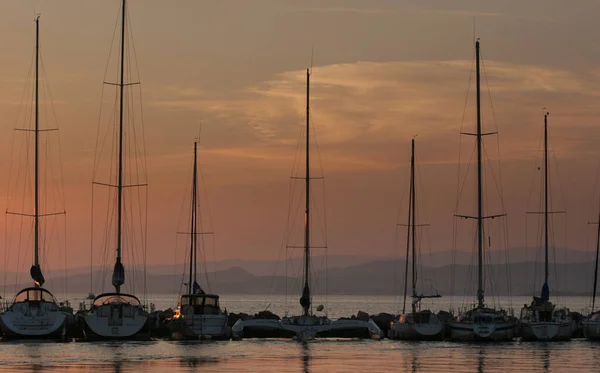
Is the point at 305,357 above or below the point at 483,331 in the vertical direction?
below

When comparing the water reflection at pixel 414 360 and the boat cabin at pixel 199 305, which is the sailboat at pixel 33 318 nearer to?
the boat cabin at pixel 199 305

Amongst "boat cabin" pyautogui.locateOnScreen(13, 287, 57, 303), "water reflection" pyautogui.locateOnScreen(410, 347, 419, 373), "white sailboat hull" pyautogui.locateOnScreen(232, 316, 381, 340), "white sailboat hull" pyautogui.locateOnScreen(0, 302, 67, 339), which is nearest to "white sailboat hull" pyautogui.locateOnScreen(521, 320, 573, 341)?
"white sailboat hull" pyautogui.locateOnScreen(232, 316, 381, 340)

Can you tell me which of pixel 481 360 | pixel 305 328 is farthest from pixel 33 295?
pixel 481 360

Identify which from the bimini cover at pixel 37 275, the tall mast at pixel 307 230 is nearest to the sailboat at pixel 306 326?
the tall mast at pixel 307 230

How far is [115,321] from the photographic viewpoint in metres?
69.3

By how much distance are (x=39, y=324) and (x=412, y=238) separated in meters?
30.9

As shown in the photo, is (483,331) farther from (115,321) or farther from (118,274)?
(118,274)

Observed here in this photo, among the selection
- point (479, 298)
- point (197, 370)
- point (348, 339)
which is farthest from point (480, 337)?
point (197, 370)

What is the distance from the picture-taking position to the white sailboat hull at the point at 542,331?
7681 cm

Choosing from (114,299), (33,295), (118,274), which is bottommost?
(114,299)

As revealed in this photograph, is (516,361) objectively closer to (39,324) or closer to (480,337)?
(480,337)

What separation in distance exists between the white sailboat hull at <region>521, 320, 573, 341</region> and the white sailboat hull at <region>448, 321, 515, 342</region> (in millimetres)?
1947

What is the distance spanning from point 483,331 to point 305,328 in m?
10.5

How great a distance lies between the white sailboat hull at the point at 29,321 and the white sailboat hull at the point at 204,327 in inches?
324
